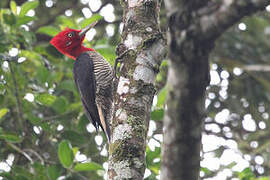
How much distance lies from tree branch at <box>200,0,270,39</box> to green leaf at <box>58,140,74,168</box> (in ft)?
8.21

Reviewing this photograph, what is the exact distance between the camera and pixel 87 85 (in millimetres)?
4652

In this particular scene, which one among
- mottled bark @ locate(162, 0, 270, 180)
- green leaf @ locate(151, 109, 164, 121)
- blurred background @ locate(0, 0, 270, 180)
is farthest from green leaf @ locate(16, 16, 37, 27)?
mottled bark @ locate(162, 0, 270, 180)

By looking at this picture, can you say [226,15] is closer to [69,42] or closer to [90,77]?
[90,77]

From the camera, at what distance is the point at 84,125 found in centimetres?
459

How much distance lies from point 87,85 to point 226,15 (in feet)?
10.7

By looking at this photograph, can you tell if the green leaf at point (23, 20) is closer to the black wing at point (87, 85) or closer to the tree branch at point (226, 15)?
the black wing at point (87, 85)

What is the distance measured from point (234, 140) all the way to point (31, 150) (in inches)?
105

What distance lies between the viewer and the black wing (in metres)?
4.54

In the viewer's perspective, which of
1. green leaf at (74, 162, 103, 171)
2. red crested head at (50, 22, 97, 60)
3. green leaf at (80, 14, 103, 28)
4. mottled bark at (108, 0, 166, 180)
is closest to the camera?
mottled bark at (108, 0, 166, 180)

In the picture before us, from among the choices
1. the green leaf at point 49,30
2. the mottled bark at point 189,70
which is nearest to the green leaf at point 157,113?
the green leaf at point 49,30

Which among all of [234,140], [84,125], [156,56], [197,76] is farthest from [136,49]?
[234,140]

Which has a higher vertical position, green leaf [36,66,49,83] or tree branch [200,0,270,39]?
green leaf [36,66,49,83]

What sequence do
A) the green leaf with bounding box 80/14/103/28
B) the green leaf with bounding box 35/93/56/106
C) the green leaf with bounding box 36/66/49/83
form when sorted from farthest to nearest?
the green leaf with bounding box 36/66/49/83
the green leaf with bounding box 80/14/103/28
the green leaf with bounding box 35/93/56/106

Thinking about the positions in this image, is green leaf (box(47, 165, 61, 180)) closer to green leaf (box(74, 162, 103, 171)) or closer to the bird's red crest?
green leaf (box(74, 162, 103, 171))
